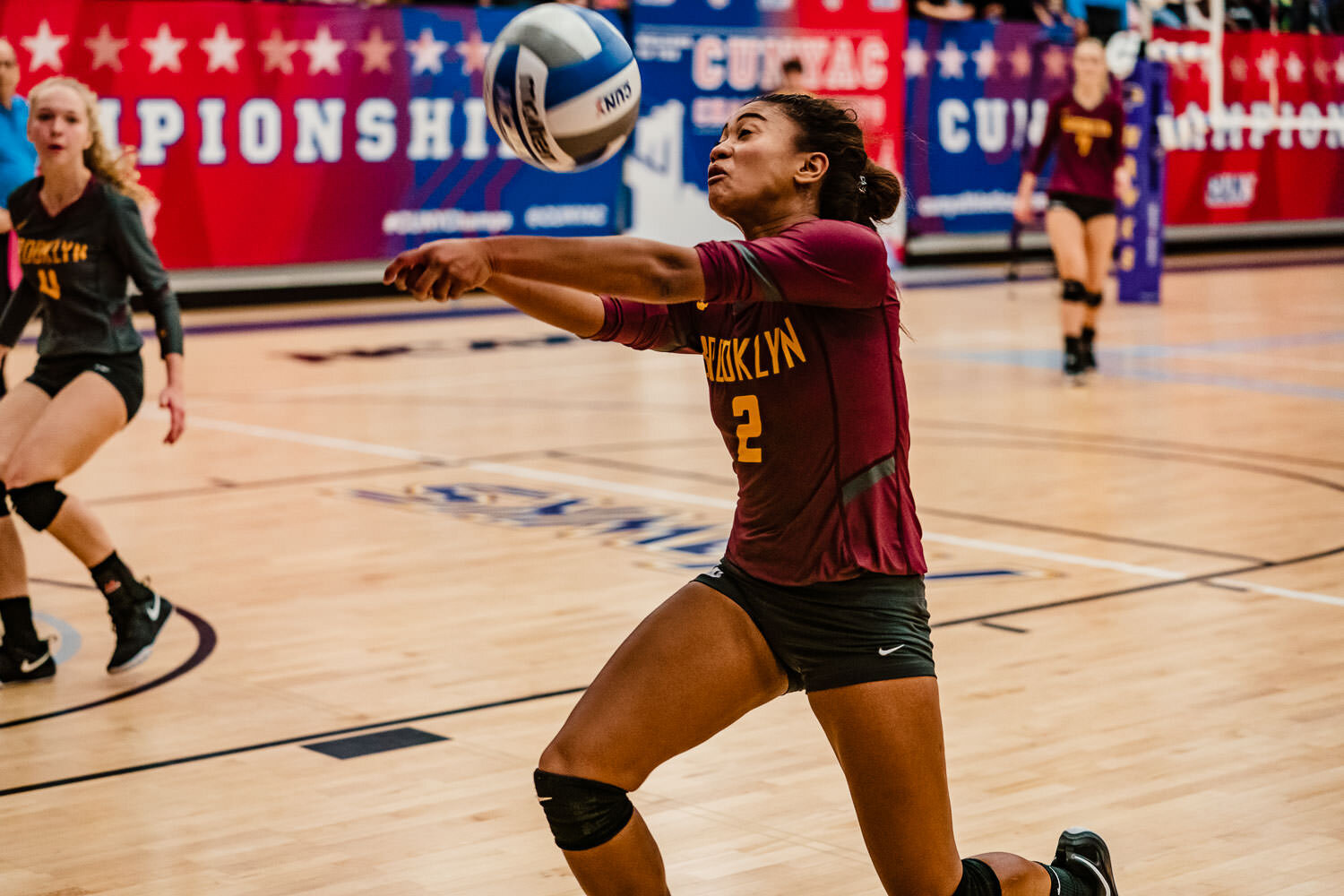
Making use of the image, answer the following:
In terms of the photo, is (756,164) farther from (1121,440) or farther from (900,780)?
(1121,440)

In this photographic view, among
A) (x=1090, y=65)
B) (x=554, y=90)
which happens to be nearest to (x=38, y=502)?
(x=554, y=90)

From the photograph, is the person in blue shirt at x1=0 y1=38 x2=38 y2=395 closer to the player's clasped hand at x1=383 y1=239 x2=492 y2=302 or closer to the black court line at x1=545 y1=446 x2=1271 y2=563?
the black court line at x1=545 y1=446 x2=1271 y2=563

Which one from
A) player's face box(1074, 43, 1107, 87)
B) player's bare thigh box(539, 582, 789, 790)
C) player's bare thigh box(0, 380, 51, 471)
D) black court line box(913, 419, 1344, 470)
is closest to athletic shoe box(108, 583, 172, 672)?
player's bare thigh box(0, 380, 51, 471)

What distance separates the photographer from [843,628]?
3236 mm

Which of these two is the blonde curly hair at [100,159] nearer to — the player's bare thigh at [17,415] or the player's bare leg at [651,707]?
the player's bare thigh at [17,415]

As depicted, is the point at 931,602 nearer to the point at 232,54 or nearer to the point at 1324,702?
the point at 1324,702

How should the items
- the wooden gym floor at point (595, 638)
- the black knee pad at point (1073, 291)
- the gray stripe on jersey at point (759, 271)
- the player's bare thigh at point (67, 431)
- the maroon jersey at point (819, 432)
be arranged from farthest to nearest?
1. the black knee pad at point (1073, 291)
2. the player's bare thigh at point (67, 431)
3. the wooden gym floor at point (595, 638)
4. the maroon jersey at point (819, 432)
5. the gray stripe on jersey at point (759, 271)

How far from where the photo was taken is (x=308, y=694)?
556cm

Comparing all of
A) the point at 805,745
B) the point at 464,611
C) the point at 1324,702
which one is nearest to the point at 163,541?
the point at 464,611

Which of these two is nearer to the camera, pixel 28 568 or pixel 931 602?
pixel 931 602

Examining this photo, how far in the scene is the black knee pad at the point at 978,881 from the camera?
323 centimetres

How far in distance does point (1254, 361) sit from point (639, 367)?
14.4 feet

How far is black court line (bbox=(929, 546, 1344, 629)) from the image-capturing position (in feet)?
21.1

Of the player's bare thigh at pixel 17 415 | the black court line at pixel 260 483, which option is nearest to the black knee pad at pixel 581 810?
the player's bare thigh at pixel 17 415
